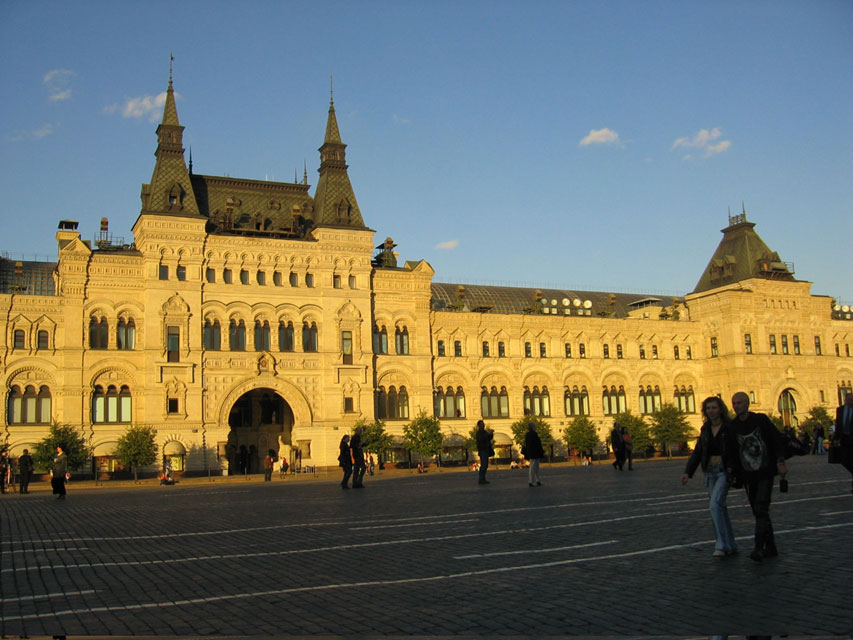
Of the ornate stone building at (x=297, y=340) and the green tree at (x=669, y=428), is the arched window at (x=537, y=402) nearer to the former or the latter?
the ornate stone building at (x=297, y=340)

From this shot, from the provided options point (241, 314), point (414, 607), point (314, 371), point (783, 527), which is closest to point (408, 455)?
point (314, 371)

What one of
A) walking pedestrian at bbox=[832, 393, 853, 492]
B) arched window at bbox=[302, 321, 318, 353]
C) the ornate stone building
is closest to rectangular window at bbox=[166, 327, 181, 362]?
the ornate stone building

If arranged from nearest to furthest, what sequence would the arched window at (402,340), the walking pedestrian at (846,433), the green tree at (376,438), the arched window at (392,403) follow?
the walking pedestrian at (846,433) → the green tree at (376,438) → the arched window at (392,403) → the arched window at (402,340)

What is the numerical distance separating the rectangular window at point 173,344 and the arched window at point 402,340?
17.4 meters

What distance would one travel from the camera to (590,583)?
1019 centimetres

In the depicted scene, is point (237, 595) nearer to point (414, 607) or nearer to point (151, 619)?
point (151, 619)

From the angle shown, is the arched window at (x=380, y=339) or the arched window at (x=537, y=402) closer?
the arched window at (x=380, y=339)

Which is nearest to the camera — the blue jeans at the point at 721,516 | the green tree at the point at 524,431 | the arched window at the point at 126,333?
the blue jeans at the point at 721,516

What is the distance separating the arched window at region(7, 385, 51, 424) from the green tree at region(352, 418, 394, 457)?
21.2 m

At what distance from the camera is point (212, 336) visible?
61125 mm

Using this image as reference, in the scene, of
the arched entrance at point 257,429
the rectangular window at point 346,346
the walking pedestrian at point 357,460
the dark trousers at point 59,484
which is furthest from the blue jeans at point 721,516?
the arched entrance at point 257,429

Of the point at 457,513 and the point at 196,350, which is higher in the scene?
the point at 196,350

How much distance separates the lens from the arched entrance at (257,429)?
6606cm

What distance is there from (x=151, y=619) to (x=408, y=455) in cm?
5826
